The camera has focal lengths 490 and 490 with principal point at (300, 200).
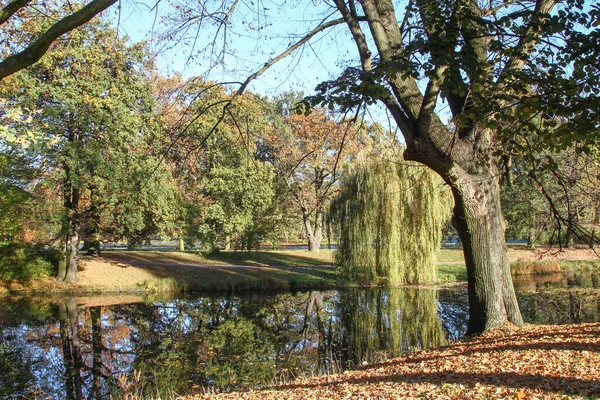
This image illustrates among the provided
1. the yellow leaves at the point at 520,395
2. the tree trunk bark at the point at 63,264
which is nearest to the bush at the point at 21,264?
the tree trunk bark at the point at 63,264

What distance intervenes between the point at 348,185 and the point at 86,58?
10.8 metres

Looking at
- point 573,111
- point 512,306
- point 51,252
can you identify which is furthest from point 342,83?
point 51,252

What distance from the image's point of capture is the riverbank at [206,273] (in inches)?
771

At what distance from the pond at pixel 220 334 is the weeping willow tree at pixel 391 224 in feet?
3.02

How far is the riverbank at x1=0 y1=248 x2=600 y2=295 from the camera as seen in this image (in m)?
19.6

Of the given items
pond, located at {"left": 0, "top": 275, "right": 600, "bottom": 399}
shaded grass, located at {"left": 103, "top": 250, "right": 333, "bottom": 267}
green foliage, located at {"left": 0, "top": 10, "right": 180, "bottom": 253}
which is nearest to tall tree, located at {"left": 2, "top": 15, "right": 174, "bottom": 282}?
green foliage, located at {"left": 0, "top": 10, "right": 180, "bottom": 253}

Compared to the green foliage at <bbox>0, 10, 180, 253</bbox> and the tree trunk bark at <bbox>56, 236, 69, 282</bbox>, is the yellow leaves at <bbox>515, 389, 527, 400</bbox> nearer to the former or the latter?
the green foliage at <bbox>0, 10, 180, 253</bbox>

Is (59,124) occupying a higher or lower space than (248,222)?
higher

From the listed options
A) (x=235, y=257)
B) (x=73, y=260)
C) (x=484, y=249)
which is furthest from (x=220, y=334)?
(x=235, y=257)

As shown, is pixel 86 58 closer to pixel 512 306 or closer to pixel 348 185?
pixel 348 185

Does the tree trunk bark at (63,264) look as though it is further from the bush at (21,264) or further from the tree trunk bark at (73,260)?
the bush at (21,264)

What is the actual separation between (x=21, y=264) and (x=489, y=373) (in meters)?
18.9

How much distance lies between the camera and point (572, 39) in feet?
15.0

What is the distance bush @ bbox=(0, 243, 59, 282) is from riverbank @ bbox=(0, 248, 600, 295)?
319 millimetres
